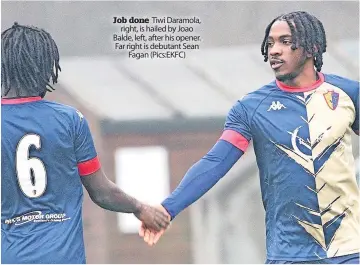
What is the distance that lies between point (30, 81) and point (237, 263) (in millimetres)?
3526

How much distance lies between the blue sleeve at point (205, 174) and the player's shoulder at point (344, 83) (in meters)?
0.71

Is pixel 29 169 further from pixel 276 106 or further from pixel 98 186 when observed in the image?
pixel 276 106

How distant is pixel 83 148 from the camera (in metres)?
5.86

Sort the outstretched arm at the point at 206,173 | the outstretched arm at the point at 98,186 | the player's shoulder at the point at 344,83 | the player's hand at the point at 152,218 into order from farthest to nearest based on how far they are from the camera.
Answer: the player's hand at the point at 152,218 → the outstretched arm at the point at 206,173 → the player's shoulder at the point at 344,83 → the outstretched arm at the point at 98,186

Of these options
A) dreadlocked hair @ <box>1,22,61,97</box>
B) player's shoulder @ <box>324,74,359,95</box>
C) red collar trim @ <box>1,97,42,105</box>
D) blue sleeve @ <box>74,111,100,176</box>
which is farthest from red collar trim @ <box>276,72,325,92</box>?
red collar trim @ <box>1,97,42,105</box>

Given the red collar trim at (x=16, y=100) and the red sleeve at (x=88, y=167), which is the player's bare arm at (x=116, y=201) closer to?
the red sleeve at (x=88, y=167)

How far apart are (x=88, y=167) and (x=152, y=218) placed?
62 centimetres

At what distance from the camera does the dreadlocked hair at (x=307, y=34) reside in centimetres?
603

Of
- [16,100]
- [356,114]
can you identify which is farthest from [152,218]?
[356,114]

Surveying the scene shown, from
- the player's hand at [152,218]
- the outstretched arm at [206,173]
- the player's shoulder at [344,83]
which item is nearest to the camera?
the player's shoulder at [344,83]

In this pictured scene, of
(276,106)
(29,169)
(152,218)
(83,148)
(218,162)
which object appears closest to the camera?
(29,169)

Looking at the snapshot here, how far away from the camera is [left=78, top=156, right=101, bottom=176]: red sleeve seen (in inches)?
232

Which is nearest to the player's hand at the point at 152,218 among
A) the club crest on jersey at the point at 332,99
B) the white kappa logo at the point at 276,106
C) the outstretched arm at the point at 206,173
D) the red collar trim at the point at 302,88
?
the outstretched arm at the point at 206,173

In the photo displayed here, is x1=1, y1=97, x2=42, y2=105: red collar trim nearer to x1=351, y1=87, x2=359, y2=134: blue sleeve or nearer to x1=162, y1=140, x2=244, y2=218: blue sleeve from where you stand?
x1=162, y1=140, x2=244, y2=218: blue sleeve
